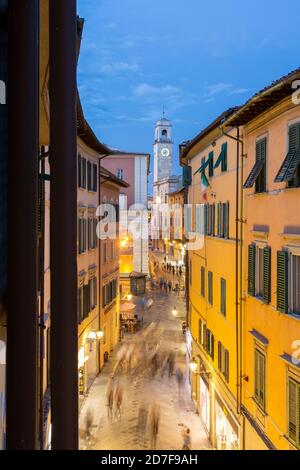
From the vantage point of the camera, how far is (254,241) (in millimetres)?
13586

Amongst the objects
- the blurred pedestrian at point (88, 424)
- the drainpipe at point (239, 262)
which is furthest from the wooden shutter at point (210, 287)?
the blurred pedestrian at point (88, 424)

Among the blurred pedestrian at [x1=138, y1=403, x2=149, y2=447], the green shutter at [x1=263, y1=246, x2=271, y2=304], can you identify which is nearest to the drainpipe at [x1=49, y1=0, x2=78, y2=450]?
the green shutter at [x1=263, y1=246, x2=271, y2=304]

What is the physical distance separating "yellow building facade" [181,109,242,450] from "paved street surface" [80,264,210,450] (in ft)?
2.54

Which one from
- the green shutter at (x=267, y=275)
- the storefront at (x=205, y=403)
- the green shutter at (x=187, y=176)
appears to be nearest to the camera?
the green shutter at (x=267, y=275)

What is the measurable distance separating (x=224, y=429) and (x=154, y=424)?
408cm

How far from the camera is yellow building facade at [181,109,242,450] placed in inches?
629

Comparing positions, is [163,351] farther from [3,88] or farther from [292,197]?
[3,88]

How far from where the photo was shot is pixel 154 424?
20.1 meters

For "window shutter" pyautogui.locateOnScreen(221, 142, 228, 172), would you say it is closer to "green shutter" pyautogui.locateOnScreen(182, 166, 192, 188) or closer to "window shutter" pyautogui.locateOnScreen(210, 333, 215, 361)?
"window shutter" pyautogui.locateOnScreen(210, 333, 215, 361)

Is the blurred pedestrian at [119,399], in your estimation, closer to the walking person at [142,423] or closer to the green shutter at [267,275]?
the walking person at [142,423]

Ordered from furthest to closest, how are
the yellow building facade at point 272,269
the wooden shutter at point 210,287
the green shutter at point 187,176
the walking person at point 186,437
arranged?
the green shutter at point 187,176
the wooden shutter at point 210,287
the walking person at point 186,437
the yellow building facade at point 272,269

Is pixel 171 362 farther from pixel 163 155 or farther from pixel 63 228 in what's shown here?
pixel 163 155

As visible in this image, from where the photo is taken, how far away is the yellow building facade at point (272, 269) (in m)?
10.6

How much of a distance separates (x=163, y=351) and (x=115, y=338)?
3819 mm
